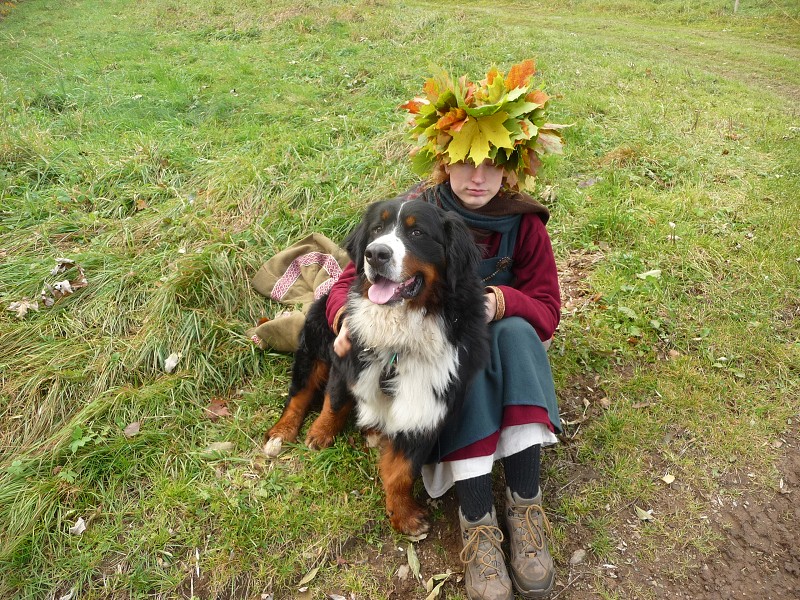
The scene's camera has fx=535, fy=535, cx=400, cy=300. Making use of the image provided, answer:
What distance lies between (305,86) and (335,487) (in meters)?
5.29

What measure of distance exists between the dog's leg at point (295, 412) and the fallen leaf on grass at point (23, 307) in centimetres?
159

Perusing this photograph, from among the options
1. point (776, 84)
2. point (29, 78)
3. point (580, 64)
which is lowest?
point (776, 84)

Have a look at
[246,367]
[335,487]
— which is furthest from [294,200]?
[335,487]

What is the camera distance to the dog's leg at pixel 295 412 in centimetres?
272

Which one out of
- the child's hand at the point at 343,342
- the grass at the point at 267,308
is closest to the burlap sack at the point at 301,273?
the grass at the point at 267,308

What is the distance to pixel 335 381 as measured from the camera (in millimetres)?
Result: 2578

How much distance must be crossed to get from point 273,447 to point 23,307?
1.69 m

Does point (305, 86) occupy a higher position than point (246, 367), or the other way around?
point (305, 86)

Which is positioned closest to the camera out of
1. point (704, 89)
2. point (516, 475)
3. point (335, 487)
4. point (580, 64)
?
point (516, 475)

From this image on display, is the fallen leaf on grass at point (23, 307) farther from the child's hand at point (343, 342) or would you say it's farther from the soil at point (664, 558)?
the soil at point (664, 558)

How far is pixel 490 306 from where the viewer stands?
2266 millimetres

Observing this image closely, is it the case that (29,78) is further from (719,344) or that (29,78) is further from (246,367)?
(719,344)

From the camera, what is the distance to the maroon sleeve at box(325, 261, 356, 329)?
2.49m

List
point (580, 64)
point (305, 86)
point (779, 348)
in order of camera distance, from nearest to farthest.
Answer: point (779, 348), point (305, 86), point (580, 64)
